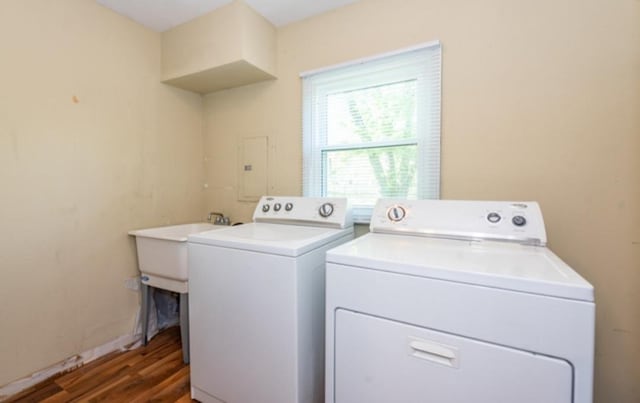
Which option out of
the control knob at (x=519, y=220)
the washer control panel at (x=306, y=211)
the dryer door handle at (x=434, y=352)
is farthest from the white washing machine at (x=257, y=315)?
the control knob at (x=519, y=220)

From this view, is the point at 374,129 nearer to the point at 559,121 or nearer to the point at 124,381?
the point at 559,121

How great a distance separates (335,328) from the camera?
1.05 metres

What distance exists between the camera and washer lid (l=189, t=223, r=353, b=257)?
117cm

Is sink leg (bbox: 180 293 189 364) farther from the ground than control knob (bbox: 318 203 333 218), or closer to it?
closer to it

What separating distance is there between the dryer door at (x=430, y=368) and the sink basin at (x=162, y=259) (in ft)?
3.78

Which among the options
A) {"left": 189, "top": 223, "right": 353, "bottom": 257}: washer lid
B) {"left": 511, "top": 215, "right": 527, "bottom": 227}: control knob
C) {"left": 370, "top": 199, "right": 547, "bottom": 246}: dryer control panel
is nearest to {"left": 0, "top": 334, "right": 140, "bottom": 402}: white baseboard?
{"left": 189, "top": 223, "right": 353, "bottom": 257}: washer lid

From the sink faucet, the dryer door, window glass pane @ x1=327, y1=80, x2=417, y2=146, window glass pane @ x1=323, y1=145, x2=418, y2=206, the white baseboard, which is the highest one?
window glass pane @ x1=327, y1=80, x2=417, y2=146

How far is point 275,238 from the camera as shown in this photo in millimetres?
1402

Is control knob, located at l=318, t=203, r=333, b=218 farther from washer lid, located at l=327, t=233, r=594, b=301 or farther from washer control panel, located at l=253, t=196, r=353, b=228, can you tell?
washer lid, located at l=327, t=233, r=594, b=301

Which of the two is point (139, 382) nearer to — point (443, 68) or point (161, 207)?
point (161, 207)

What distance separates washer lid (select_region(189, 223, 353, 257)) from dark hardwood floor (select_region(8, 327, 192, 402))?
887 millimetres

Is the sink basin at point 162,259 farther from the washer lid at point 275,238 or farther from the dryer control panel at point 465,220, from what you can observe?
the dryer control panel at point 465,220

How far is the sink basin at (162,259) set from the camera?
175 centimetres

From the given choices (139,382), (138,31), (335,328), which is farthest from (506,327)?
(138,31)
